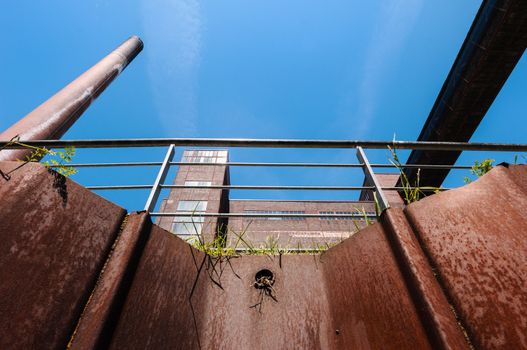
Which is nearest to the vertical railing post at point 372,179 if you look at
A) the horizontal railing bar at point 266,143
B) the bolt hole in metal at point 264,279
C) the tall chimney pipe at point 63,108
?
the horizontal railing bar at point 266,143

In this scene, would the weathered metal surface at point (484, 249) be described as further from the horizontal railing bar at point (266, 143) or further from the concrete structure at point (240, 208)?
the concrete structure at point (240, 208)

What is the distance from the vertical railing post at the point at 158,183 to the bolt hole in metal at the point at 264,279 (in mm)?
847

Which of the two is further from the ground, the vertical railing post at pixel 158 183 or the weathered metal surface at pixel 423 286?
the vertical railing post at pixel 158 183

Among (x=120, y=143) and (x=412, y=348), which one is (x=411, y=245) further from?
(x=120, y=143)

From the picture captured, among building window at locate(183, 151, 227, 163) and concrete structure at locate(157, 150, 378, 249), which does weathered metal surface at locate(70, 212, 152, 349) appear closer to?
concrete structure at locate(157, 150, 378, 249)

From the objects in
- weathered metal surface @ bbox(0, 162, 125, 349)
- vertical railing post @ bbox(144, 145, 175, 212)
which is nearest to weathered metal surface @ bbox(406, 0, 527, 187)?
vertical railing post @ bbox(144, 145, 175, 212)

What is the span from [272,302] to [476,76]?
5.39 m

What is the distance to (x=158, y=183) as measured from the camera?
6.23 feet

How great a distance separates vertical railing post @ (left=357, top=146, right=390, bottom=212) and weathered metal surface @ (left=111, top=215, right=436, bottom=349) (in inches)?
9.3

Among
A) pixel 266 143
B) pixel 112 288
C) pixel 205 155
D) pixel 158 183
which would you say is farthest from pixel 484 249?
pixel 205 155

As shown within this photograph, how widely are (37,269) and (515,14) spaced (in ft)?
21.4

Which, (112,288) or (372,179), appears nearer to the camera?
(112,288)

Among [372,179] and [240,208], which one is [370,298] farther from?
[240,208]

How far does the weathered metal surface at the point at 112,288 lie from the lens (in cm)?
109
